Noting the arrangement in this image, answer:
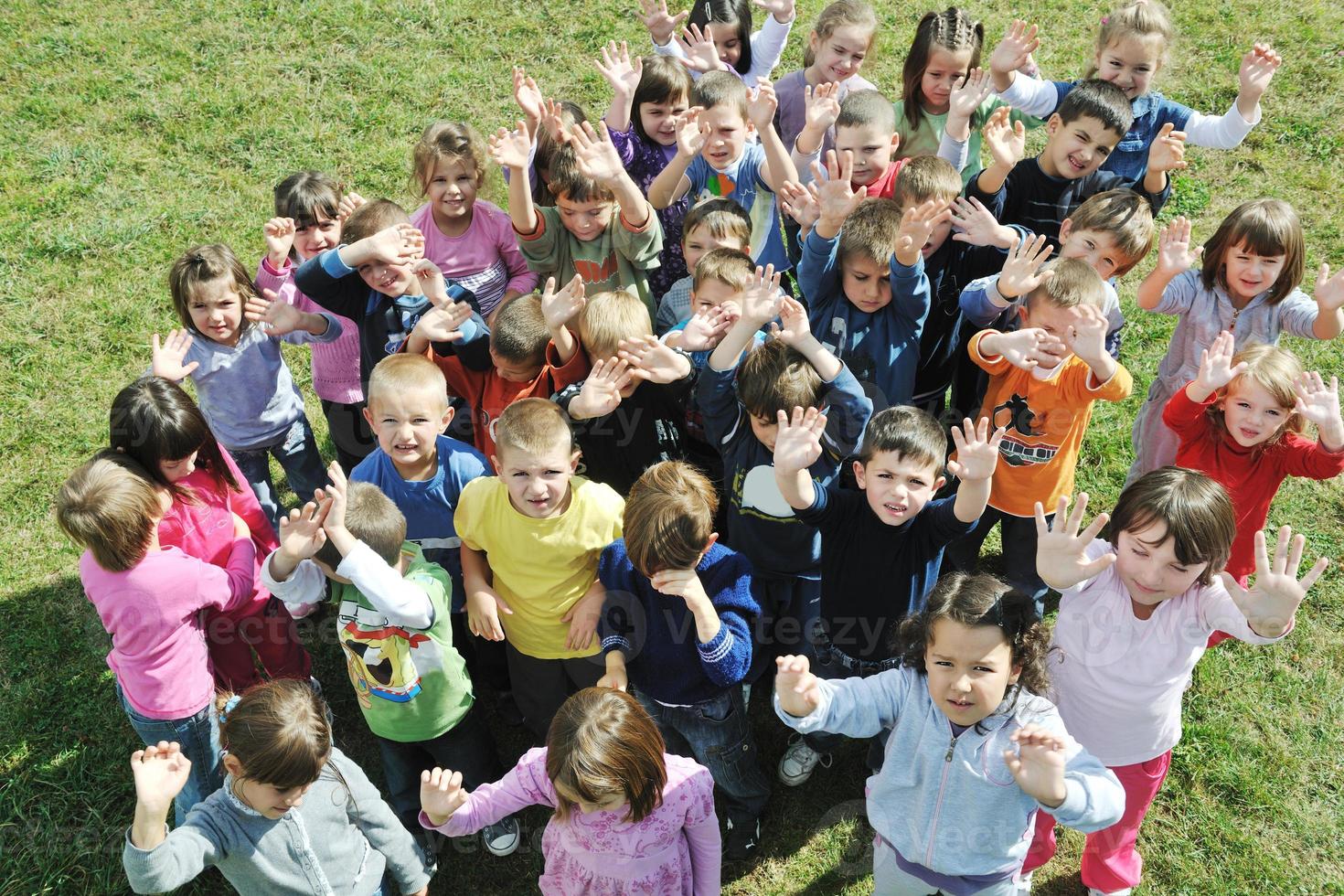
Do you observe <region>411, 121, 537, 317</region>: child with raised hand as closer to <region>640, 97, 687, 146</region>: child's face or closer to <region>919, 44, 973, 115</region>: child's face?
<region>640, 97, 687, 146</region>: child's face

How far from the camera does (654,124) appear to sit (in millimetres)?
5531

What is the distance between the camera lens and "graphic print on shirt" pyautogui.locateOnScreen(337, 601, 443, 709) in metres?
3.70

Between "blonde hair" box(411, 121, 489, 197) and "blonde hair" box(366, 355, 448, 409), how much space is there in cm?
141

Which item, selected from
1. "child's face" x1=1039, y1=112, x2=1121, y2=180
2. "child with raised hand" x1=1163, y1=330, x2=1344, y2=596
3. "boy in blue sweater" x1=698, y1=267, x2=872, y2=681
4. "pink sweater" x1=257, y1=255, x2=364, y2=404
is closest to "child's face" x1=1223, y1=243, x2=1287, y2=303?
"child with raised hand" x1=1163, y1=330, x2=1344, y2=596

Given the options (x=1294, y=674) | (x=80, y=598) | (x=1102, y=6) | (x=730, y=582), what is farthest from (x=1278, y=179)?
(x=80, y=598)

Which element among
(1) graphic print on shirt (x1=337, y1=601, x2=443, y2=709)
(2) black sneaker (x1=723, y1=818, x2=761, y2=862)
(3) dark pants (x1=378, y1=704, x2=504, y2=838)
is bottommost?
(2) black sneaker (x1=723, y1=818, x2=761, y2=862)

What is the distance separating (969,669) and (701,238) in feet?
8.36

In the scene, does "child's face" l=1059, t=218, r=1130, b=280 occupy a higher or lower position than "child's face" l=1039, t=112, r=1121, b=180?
lower

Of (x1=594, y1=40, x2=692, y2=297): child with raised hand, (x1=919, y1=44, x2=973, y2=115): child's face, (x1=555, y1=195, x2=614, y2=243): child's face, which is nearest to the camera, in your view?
(x1=555, y1=195, x2=614, y2=243): child's face

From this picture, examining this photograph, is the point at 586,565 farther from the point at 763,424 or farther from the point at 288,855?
the point at 288,855

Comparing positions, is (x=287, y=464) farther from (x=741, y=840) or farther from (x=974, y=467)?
(x=974, y=467)

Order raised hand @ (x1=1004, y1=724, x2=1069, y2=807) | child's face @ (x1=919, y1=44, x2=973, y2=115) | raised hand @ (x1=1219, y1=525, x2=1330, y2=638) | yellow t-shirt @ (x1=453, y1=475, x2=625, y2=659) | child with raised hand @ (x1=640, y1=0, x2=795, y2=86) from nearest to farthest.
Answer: raised hand @ (x1=1004, y1=724, x2=1069, y2=807) → raised hand @ (x1=1219, y1=525, x2=1330, y2=638) → yellow t-shirt @ (x1=453, y1=475, x2=625, y2=659) → child's face @ (x1=919, y1=44, x2=973, y2=115) → child with raised hand @ (x1=640, y1=0, x2=795, y2=86)

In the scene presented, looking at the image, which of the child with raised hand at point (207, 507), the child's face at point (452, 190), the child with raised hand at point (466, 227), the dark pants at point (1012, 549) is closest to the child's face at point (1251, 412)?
the dark pants at point (1012, 549)

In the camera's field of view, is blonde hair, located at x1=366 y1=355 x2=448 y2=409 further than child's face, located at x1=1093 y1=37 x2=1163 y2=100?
No
